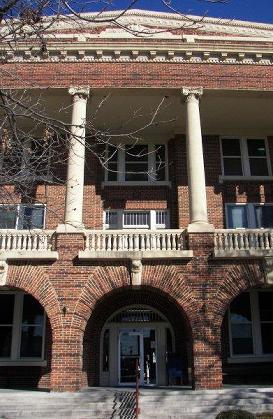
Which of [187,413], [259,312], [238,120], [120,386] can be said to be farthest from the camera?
[238,120]

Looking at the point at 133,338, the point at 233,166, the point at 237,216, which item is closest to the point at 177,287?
the point at 133,338

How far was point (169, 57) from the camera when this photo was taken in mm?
18250

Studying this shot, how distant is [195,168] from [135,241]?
3337 mm

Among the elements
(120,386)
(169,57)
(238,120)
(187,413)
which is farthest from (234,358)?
(169,57)

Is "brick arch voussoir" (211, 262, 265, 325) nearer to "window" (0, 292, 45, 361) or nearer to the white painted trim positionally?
the white painted trim

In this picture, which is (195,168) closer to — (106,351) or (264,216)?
(264,216)

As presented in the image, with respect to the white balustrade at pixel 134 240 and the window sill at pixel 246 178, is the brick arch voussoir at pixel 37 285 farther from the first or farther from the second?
the window sill at pixel 246 178

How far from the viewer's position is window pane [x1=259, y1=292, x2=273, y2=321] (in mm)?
18828

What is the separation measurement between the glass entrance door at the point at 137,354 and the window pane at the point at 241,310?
3.16 metres

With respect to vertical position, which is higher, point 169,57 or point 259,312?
point 169,57

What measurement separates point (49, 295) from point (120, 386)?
5.06 m

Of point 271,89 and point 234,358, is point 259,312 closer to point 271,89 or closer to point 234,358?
point 234,358

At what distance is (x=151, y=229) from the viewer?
752 inches

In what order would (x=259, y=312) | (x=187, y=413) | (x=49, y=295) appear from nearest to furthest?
1. (x=187, y=413)
2. (x=49, y=295)
3. (x=259, y=312)
